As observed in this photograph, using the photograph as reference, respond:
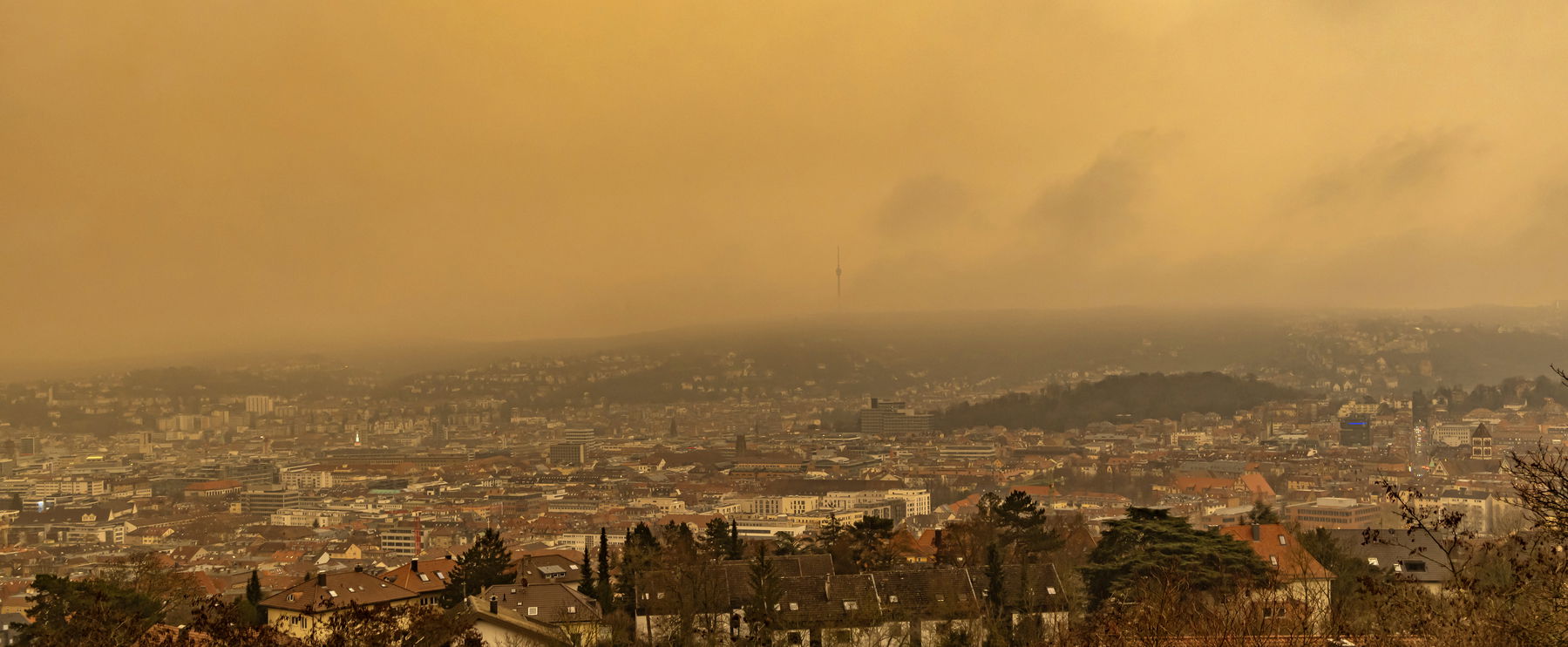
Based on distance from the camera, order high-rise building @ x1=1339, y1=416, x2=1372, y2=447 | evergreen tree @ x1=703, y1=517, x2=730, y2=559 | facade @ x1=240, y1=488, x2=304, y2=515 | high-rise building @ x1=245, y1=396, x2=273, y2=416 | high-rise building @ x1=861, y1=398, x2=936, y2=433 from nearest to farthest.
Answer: evergreen tree @ x1=703, y1=517, x2=730, y2=559 → facade @ x1=240, y1=488, x2=304, y2=515 → high-rise building @ x1=1339, y1=416, x2=1372, y2=447 → high-rise building @ x1=245, y1=396, x2=273, y2=416 → high-rise building @ x1=861, y1=398, x2=936, y2=433

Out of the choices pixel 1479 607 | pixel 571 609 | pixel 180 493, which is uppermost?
pixel 1479 607

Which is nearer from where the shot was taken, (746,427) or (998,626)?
(998,626)

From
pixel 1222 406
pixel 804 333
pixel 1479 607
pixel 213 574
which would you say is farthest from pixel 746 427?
pixel 1479 607

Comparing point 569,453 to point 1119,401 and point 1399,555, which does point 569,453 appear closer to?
point 1119,401

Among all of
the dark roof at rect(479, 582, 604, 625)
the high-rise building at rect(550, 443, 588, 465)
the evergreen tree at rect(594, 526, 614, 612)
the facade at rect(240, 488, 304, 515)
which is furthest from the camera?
the high-rise building at rect(550, 443, 588, 465)

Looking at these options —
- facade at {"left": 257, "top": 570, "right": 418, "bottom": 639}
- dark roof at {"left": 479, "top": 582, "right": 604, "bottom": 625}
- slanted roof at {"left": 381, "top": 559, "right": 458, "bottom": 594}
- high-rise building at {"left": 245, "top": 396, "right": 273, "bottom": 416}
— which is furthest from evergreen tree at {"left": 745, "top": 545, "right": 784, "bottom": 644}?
high-rise building at {"left": 245, "top": 396, "right": 273, "bottom": 416}

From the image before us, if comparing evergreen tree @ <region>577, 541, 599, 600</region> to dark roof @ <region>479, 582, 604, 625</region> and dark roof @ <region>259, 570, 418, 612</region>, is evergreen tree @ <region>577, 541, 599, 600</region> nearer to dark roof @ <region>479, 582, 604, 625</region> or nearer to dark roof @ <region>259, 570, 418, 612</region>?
dark roof @ <region>479, 582, 604, 625</region>

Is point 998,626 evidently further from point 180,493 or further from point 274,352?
point 274,352
